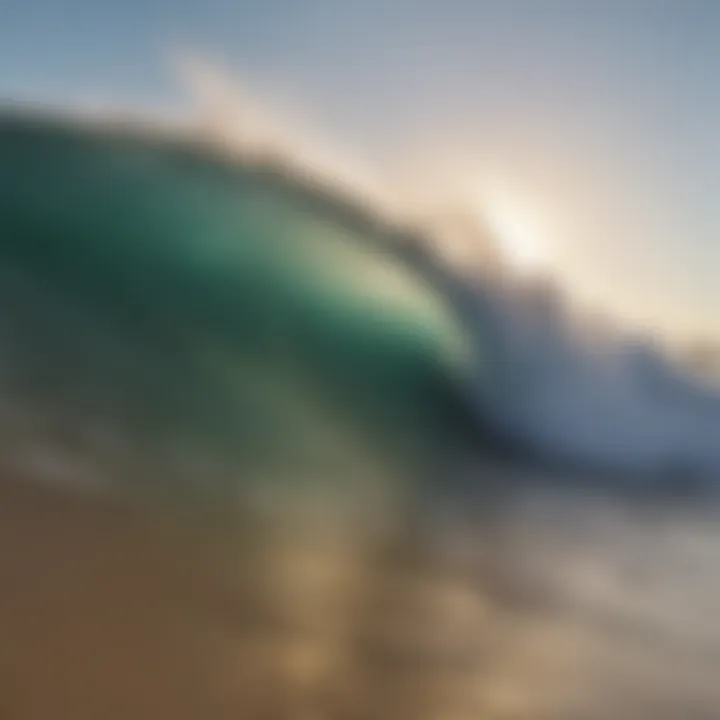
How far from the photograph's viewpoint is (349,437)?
93 cm

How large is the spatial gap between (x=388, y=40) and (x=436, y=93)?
71 millimetres

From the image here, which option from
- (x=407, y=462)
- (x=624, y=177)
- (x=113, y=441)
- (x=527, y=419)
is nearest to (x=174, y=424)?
(x=113, y=441)

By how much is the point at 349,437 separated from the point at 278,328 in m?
0.12

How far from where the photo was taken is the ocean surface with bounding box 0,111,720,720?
88 centimetres

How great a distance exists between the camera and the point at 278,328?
0.94 metres

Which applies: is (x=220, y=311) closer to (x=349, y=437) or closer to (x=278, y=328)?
(x=278, y=328)

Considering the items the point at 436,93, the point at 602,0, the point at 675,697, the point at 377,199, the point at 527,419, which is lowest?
the point at 675,697

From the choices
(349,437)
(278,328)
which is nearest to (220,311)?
(278,328)

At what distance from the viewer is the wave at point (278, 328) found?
92 cm

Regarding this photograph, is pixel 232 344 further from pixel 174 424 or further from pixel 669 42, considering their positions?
pixel 669 42

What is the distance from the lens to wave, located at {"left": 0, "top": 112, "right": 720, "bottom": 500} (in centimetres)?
92

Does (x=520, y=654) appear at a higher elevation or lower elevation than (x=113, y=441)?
lower

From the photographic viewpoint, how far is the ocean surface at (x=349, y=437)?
88 cm

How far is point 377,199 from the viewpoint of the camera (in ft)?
3.15
